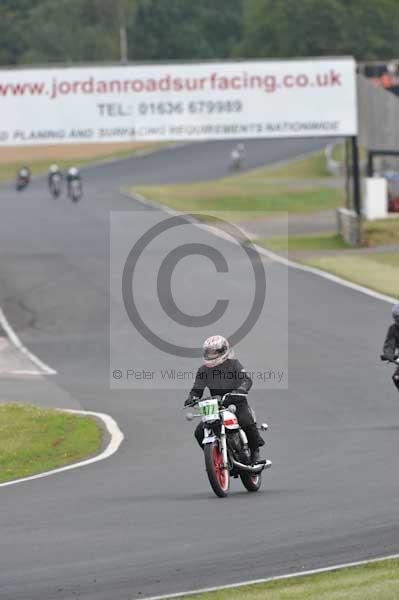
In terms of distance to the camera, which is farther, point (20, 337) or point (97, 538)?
point (20, 337)

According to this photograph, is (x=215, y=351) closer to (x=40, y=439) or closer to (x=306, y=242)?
(x=40, y=439)

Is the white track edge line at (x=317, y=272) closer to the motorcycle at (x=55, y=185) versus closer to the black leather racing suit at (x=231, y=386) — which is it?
the motorcycle at (x=55, y=185)

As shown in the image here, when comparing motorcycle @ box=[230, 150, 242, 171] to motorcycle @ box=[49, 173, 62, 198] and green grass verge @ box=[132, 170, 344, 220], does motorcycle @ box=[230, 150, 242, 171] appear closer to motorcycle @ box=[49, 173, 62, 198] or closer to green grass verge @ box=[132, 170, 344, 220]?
green grass verge @ box=[132, 170, 344, 220]

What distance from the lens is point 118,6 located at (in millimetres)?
131750

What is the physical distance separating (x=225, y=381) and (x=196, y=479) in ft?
6.18

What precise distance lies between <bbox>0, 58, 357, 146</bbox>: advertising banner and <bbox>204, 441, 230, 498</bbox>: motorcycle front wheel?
2960cm

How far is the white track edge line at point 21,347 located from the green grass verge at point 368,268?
9647mm

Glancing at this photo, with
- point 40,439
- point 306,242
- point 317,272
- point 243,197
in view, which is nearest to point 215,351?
point 40,439

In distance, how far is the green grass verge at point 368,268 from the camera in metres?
37.6

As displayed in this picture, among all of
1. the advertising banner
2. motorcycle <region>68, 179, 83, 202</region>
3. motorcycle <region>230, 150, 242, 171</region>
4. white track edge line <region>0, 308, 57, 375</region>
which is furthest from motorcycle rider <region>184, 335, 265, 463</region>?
motorcycle <region>230, 150, 242, 171</region>

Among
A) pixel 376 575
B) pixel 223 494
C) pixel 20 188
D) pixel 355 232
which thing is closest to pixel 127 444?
pixel 223 494

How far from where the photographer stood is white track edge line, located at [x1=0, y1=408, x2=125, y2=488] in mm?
17323

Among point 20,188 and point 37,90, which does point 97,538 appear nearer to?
point 37,90

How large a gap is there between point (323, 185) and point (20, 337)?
43795mm
